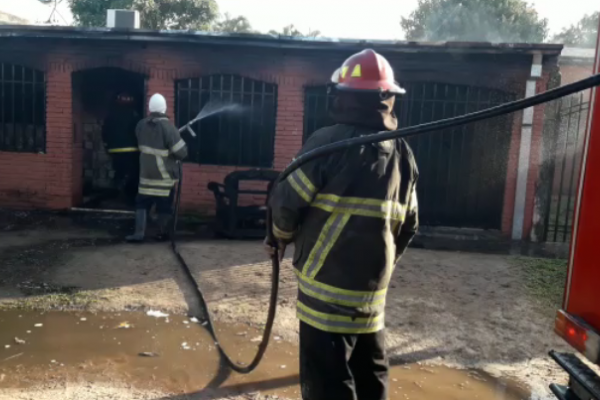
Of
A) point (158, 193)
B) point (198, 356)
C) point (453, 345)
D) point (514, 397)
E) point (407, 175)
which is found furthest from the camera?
point (158, 193)

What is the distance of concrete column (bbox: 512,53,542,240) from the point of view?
8883 millimetres

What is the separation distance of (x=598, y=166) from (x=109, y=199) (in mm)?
9964

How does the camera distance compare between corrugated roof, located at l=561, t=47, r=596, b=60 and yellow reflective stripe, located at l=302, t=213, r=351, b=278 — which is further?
corrugated roof, located at l=561, t=47, r=596, b=60

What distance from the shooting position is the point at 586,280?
2.86 m

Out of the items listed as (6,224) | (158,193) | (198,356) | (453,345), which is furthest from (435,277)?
(6,224)

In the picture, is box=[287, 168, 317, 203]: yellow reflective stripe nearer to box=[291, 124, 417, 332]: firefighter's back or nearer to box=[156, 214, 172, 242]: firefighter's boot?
box=[291, 124, 417, 332]: firefighter's back

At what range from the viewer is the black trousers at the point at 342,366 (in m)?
2.80

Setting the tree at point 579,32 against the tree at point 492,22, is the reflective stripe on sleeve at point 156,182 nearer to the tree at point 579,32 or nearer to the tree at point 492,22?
the tree at point 492,22

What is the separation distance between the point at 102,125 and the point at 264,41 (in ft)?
14.0

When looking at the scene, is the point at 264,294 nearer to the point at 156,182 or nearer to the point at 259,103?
the point at 156,182

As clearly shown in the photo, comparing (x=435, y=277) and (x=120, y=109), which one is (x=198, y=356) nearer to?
(x=435, y=277)

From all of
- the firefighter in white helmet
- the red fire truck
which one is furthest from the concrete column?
the red fire truck

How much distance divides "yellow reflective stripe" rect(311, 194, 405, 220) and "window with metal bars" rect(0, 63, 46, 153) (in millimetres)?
8696

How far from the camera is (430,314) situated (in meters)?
5.52
